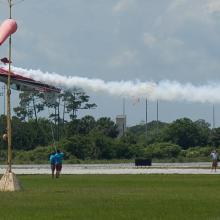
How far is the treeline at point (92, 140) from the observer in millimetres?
117250

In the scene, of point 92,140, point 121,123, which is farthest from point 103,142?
point 121,123

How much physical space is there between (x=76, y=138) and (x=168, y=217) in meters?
95.8

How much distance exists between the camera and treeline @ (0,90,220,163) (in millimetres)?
117250

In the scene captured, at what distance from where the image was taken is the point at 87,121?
495ft

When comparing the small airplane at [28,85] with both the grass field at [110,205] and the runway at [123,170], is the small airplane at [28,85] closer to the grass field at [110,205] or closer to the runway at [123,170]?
the runway at [123,170]

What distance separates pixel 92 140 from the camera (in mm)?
118625

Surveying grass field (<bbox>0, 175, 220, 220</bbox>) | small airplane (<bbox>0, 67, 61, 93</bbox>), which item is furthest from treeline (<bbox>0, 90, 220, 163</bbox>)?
grass field (<bbox>0, 175, 220, 220</bbox>)

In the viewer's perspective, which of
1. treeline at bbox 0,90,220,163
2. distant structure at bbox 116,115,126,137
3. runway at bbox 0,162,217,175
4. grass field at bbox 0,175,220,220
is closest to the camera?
grass field at bbox 0,175,220,220

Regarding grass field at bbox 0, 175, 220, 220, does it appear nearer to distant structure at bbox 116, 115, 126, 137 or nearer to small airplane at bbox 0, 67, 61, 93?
small airplane at bbox 0, 67, 61, 93

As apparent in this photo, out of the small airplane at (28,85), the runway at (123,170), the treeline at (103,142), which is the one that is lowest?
the runway at (123,170)

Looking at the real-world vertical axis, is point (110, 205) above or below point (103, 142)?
below

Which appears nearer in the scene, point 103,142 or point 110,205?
point 110,205

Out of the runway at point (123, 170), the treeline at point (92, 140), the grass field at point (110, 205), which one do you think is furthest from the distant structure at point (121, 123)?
the grass field at point (110, 205)

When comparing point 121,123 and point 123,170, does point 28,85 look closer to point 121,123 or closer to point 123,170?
point 123,170
